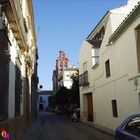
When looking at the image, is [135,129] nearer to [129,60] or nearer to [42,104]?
[129,60]

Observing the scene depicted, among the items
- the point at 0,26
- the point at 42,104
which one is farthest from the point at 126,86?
the point at 42,104

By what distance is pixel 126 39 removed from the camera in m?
16.0

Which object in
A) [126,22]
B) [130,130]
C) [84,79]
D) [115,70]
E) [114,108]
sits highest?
[126,22]

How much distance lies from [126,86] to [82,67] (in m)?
15.6

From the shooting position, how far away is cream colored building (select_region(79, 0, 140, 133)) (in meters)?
14.8

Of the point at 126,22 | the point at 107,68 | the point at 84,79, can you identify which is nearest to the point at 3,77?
the point at 126,22

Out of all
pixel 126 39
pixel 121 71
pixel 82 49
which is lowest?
pixel 121 71

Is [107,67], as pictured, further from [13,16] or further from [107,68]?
[13,16]

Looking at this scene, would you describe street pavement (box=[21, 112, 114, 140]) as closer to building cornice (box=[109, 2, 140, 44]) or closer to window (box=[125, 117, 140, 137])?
building cornice (box=[109, 2, 140, 44])

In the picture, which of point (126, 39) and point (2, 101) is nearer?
point (2, 101)

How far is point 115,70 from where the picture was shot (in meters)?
18.4

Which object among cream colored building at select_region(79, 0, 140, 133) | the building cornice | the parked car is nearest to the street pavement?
cream colored building at select_region(79, 0, 140, 133)

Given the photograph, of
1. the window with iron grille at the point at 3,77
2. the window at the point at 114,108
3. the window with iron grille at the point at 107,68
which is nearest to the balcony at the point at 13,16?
the window with iron grille at the point at 3,77

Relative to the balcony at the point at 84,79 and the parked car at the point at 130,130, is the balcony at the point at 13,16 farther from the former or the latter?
the balcony at the point at 84,79
